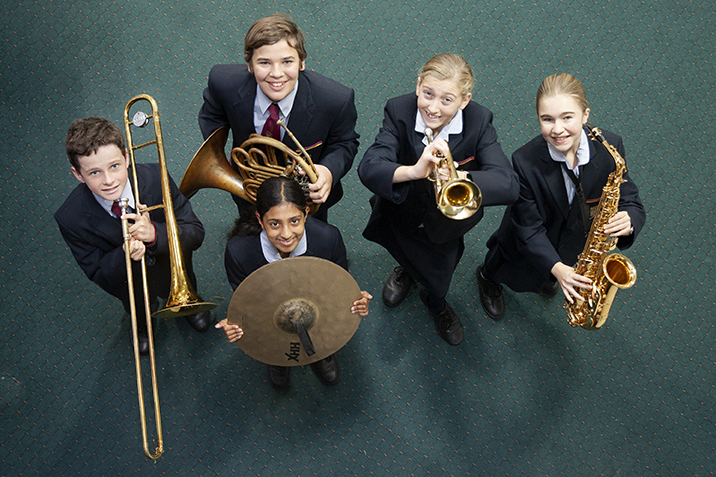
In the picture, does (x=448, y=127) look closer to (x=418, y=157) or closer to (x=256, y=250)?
(x=418, y=157)

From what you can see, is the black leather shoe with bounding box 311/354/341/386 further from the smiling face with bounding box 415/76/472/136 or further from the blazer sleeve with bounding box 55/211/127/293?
the smiling face with bounding box 415/76/472/136

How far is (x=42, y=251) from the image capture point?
328 centimetres

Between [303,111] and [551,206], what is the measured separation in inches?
45.8

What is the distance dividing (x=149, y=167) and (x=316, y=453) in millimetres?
1679

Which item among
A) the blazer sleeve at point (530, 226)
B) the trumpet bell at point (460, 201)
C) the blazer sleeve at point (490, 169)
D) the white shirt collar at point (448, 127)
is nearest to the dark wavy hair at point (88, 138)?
the white shirt collar at point (448, 127)

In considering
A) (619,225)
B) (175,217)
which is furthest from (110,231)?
(619,225)

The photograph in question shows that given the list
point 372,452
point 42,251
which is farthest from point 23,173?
point 372,452

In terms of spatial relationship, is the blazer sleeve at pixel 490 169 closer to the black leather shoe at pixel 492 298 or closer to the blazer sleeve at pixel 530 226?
the blazer sleeve at pixel 530 226

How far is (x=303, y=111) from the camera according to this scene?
7.88 ft

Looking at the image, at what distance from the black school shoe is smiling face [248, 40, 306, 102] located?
144 centimetres

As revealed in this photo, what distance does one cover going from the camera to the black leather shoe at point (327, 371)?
9.79ft

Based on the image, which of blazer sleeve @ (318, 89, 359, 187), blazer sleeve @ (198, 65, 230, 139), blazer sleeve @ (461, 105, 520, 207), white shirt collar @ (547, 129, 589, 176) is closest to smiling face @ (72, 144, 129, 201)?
blazer sleeve @ (198, 65, 230, 139)

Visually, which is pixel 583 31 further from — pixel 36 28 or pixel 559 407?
pixel 36 28

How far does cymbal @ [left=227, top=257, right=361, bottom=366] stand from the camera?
2.04m
